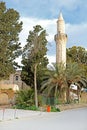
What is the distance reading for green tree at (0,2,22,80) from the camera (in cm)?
3775

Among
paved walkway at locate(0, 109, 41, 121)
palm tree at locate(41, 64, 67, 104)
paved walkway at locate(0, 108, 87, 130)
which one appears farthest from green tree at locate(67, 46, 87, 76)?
paved walkway at locate(0, 108, 87, 130)

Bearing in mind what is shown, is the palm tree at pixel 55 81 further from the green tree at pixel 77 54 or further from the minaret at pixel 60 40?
the green tree at pixel 77 54

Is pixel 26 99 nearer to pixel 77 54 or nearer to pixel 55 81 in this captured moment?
pixel 55 81

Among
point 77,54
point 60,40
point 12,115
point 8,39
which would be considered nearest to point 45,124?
point 12,115

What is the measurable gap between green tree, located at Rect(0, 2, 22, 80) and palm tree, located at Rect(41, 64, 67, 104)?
5.28 m

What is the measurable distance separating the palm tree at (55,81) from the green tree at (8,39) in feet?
17.3

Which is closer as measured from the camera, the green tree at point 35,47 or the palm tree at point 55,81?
the green tree at point 35,47

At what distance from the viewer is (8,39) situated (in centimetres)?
3847

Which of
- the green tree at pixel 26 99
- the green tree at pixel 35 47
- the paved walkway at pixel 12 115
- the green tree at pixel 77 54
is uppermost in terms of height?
the green tree at pixel 77 54

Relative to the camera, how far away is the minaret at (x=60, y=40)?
55.3m

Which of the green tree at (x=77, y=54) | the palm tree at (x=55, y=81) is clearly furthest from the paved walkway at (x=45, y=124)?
the green tree at (x=77, y=54)

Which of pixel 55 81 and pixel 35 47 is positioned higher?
pixel 35 47

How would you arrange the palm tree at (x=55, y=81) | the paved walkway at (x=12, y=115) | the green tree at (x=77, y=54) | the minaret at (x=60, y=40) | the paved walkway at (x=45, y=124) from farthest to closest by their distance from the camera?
1. the green tree at (x=77, y=54)
2. the minaret at (x=60, y=40)
3. the palm tree at (x=55, y=81)
4. the paved walkway at (x=12, y=115)
5. the paved walkway at (x=45, y=124)

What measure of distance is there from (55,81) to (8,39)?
8892 mm
